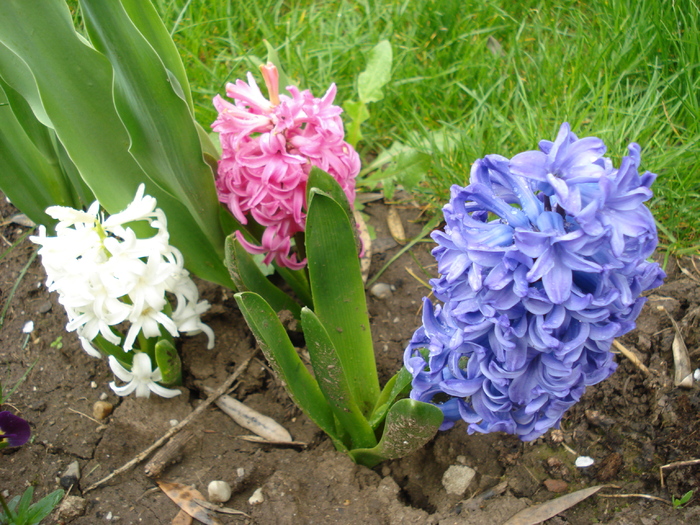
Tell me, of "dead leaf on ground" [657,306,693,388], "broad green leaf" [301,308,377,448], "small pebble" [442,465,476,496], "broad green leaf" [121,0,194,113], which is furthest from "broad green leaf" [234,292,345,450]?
"dead leaf on ground" [657,306,693,388]


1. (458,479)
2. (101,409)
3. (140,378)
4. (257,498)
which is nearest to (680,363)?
(458,479)

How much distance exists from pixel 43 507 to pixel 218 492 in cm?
40

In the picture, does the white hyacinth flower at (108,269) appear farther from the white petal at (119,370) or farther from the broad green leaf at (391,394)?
the broad green leaf at (391,394)

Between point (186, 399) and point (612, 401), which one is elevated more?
point (186, 399)

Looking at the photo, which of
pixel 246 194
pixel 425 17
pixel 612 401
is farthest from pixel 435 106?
pixel 612 401

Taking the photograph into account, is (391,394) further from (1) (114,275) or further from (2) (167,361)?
(1) (114,275)

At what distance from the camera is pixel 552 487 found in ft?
4.93

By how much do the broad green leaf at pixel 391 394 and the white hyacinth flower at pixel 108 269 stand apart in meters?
0.56

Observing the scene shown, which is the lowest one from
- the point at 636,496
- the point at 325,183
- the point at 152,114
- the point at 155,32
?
the point at 636,496

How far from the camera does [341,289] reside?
1445 mm

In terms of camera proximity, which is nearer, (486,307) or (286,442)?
(486,307)

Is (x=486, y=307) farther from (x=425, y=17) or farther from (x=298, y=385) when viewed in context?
(x=425, y=17)

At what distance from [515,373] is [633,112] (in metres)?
1.47

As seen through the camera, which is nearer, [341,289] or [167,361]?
[341,289]
